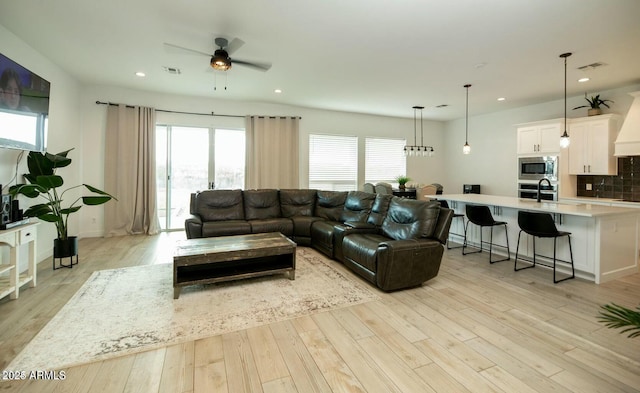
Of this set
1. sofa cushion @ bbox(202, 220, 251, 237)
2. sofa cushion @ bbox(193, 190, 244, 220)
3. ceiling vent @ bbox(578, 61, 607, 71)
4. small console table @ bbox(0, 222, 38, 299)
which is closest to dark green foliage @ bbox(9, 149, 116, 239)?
small console table @ bbox(0, 222, 38, 299)

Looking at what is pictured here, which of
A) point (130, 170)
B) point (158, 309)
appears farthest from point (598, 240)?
point (130, 170)

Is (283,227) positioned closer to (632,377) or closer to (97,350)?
(97,350)

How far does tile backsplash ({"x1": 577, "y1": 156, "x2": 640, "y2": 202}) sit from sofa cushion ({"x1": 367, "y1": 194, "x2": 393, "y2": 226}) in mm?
4387

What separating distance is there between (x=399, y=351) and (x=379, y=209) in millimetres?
2335

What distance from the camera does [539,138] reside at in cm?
576

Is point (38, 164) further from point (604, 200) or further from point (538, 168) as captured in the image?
point (604, 200)

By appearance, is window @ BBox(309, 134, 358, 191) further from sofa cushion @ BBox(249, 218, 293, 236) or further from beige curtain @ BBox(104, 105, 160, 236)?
beige curtain @ BBox(104, 105, 160, 236)

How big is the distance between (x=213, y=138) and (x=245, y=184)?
3.87 feet

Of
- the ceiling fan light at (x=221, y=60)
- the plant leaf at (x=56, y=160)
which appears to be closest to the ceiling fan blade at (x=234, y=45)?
the ceiling fan light at (x=221, y=60)

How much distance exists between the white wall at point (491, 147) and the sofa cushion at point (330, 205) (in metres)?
3.79

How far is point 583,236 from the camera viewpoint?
346 cm

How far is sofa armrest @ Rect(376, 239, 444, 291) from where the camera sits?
2.98 meters

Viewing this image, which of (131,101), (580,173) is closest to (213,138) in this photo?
(131,101)

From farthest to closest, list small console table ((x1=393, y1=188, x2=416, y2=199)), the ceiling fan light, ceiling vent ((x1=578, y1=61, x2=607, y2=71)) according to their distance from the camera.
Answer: small console table ((x1=393, y1=188, x2=416, y2=199)), ceiling vent ((x1=578, y1=61, x2=607, y2=71)), the ceiling fan light
